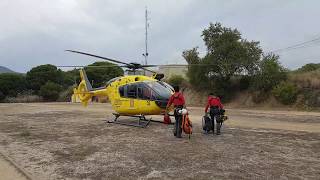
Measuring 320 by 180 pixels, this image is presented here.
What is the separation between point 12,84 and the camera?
65.5 m

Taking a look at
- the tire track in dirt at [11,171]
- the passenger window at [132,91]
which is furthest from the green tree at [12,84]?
the tire track in dirt at [11,171]

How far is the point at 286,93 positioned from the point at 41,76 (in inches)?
Answer: 1824

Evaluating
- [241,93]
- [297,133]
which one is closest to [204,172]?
[297,133]

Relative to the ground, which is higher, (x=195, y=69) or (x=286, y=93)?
(x=195, y=69)

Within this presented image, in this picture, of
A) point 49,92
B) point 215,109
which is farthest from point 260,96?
point 49,92

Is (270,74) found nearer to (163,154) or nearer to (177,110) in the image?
(177,110)

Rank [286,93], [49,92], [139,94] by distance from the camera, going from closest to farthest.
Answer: [139,94]
[286,93]
[49,92]

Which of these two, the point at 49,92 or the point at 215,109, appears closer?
the point at 215,109

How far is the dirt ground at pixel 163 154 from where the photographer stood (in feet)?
27.8

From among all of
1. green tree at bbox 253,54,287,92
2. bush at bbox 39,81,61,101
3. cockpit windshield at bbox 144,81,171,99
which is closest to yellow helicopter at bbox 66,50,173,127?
cockpit windshield at bbox 144,81,171,99

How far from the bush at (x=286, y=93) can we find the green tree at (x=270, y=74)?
1448mm

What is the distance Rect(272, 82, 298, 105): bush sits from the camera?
33978 mm

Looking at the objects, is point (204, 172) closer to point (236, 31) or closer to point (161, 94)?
point (161, 94)

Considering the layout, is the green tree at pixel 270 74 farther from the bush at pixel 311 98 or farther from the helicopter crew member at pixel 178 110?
the helicopter crew member at pixel 178 110
